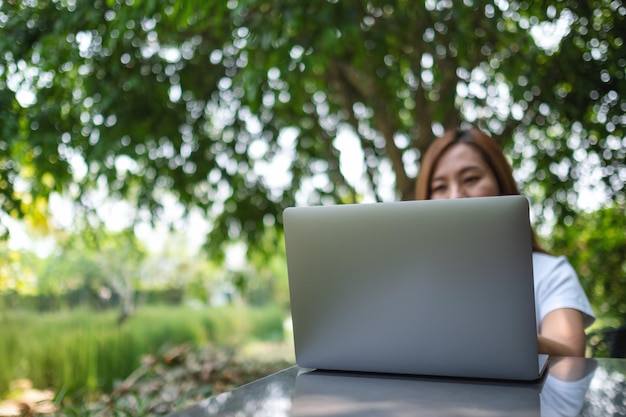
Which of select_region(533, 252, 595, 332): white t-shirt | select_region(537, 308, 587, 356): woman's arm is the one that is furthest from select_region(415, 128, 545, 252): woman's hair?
select_region(537, 308, 587, 356): woman's arm

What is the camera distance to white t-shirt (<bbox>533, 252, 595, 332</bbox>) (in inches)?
67.6

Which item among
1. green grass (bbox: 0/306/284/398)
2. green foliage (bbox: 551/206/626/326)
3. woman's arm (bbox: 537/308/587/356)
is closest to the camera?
woman's arm (bbox: 537/308/587/356)

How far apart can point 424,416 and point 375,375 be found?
0.95 ft

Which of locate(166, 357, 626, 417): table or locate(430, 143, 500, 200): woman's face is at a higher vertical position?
locate(430, 143, 500, 200): woman's face

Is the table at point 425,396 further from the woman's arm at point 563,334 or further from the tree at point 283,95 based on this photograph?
the tree at point 283,95

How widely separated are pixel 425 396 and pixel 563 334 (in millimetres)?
741

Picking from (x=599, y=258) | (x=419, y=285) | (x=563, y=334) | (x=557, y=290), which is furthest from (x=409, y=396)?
(x=599, y=258)

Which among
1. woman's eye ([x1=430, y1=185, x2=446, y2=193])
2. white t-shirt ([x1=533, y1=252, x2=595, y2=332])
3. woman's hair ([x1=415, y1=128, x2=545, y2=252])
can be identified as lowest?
white t-shirt ([x1=533, y1=252, x2=595, y2=332])

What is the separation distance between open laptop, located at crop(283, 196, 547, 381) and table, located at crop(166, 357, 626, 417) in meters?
0.03

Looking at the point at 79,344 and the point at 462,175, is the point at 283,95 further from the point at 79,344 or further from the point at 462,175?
the point at 79,344

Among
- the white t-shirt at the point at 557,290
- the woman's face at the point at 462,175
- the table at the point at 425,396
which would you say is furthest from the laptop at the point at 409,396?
the woman's face at the point at 462,175

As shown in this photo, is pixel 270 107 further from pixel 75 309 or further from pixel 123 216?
pixel 75 309

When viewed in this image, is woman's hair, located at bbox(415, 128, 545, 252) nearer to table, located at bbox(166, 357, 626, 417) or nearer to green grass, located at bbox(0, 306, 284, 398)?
table, located at bbox(166, 357, 626, 417)

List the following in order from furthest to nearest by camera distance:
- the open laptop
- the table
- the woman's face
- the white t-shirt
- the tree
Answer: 1. the tree
2. the woman's face
3. the white t-shirt
4. the open laptop
5. the table
